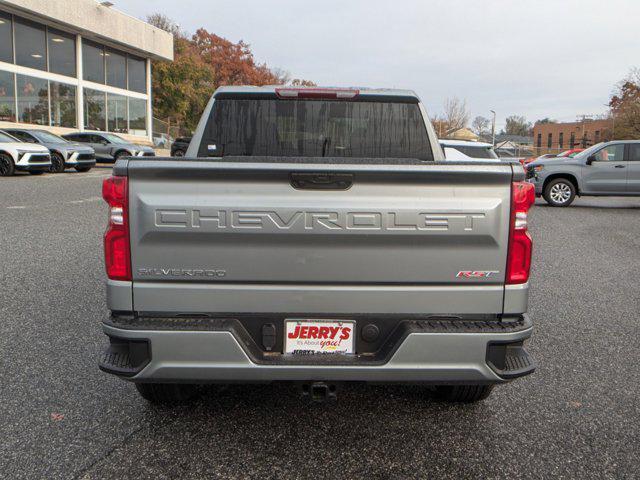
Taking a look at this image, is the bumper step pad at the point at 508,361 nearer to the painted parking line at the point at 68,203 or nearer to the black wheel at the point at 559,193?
the painted parking line at the point at 68,203

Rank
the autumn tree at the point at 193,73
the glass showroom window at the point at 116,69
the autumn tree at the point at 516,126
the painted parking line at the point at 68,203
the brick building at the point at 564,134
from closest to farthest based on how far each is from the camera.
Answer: the painted parking line at the point at 68,203 → the glass showroom window at the point at 116,69 → the autumn tree at the point at 193,73 → the brick building at the point at 564,134 → the autumn tree at the point at 516,126

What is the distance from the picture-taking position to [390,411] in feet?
11.3

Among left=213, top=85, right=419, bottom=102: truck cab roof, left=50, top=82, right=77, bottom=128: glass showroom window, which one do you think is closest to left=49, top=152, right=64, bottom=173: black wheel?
left=50, top=82, right=77, bottom=128: glass showroom window

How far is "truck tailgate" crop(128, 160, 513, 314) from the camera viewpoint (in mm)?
2611

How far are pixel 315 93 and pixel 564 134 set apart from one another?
121 meters

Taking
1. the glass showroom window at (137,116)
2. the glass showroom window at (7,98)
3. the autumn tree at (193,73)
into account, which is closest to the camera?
the glass showroom window at (7,98)

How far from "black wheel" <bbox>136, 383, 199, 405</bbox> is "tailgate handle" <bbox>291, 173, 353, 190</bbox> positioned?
1381 mm

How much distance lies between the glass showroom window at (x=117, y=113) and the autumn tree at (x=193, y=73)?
8.35 meters

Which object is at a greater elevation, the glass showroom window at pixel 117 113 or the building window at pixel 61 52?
the building window at pixel 61 52

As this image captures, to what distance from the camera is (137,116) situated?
40.9 meters

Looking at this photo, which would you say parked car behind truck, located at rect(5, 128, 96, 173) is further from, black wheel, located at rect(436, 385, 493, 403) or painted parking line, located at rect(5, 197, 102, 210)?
black wheel, located at rect(436, 385, 493, 403)

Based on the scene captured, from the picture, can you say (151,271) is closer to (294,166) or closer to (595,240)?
(294,166)

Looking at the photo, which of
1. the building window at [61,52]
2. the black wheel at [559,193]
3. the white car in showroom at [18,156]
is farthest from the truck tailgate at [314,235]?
the building window at [61,52]

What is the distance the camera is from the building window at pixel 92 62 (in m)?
35.7
